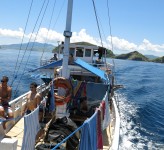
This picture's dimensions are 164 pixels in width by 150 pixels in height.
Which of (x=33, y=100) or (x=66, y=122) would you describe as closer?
(x=66, y=122)

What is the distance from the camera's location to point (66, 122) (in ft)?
27.9

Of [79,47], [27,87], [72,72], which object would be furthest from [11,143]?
[27,87]

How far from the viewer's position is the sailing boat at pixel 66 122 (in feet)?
22.3

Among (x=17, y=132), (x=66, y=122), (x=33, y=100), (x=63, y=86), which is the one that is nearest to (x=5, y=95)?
(x=33, y=100)

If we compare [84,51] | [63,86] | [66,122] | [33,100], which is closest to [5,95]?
[33,100]

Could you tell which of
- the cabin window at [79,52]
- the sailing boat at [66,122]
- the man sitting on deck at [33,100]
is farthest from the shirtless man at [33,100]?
the cabin window at [79,52]

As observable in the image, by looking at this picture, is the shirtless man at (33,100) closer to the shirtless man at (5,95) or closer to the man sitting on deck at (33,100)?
the man sitting on deck at (33,100)

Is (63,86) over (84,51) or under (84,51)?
under

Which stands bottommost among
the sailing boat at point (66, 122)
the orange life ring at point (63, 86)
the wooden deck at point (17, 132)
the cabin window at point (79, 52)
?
the wooden deck at point (17, 132)

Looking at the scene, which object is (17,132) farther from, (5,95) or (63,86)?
(63,86)

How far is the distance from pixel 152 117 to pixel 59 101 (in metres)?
14.1

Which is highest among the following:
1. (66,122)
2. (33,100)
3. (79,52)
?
(79,52)

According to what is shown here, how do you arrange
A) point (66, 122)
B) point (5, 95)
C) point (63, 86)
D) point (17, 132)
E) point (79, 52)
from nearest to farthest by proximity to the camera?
point (66, 122), point (63, 86), point (5, 95), point (17, 132), point (79, 52)

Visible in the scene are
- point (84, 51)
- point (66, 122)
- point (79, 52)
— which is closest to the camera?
point (66, 122)
